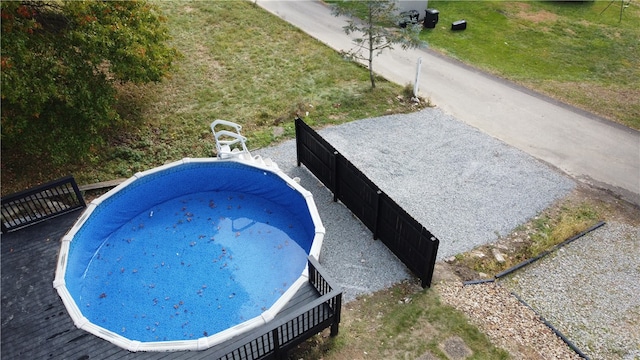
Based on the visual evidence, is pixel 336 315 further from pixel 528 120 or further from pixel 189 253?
pixel 528 120

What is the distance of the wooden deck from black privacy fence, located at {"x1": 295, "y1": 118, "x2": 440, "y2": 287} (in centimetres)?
222

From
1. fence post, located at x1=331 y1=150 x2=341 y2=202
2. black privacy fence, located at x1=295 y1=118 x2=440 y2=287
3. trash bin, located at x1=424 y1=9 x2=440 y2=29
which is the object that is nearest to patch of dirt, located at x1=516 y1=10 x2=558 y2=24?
trash bin, located at x1=424 y1=9 x2=440 y2=29

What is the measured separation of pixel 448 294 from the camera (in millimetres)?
8820

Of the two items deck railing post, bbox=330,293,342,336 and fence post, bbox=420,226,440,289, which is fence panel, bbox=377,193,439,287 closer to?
fence post, bbox=420,226,440,289

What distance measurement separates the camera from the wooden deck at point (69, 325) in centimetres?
705

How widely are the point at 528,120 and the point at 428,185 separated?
19.9 feet

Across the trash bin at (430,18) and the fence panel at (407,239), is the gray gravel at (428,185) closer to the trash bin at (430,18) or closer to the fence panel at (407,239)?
the fence panel at (407,239)

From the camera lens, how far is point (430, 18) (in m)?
22.1

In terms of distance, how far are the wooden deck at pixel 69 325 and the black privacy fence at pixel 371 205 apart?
7.28 ft

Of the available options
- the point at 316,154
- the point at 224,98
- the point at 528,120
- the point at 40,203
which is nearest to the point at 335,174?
the point at 316,154

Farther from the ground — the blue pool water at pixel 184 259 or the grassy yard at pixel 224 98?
the grassy yard at pixel 224 98

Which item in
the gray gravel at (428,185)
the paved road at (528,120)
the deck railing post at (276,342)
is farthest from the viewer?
the paved road at (528,120)

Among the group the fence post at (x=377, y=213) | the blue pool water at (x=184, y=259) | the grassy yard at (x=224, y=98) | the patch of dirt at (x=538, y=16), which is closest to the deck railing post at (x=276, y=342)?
the blue pool water at (x=184, y=259)

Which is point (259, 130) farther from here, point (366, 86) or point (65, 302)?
point (65, 302)
